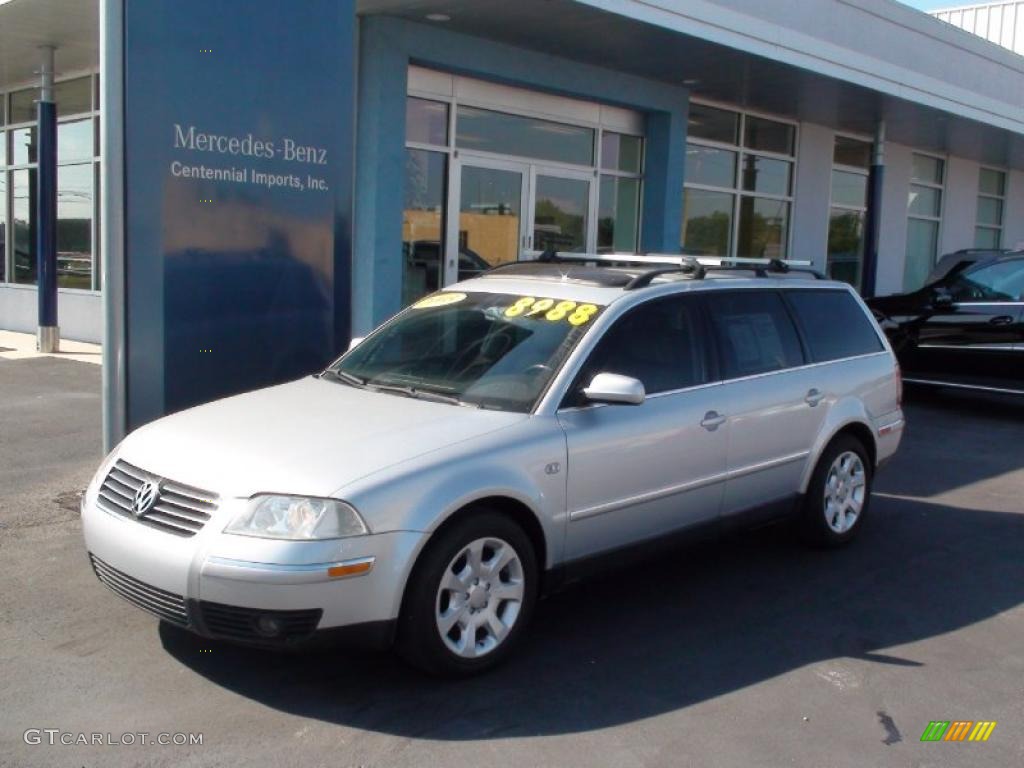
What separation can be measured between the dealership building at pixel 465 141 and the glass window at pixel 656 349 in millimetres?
2943

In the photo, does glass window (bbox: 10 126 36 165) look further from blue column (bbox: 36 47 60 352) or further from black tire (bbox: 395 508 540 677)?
black tire (bbox: 395 508 540 677)

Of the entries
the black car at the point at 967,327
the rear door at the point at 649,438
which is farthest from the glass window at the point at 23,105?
the rear door at the point at 649,438

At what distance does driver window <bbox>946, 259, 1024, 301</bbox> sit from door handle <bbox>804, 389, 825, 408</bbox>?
624cm

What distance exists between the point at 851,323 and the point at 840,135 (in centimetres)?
1335

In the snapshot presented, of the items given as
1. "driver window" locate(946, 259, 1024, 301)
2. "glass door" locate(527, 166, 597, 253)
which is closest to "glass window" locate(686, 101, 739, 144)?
"glass door" locate(527, 166, 597, 253)

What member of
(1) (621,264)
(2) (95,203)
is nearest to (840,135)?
(2) (95,203)

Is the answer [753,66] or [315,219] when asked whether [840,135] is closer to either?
[753,66]

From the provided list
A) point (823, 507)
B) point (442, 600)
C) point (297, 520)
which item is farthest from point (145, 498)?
point (823, 507)

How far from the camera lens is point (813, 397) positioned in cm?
615

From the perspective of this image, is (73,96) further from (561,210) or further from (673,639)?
(673,639)

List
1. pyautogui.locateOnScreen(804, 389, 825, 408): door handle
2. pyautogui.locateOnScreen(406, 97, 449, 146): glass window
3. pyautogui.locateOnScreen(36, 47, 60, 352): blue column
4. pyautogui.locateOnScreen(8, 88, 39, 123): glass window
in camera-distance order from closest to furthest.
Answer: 1. pyautogui.locateOnScreen(804, 389, 825, 408): door handle
2. pyautogui.locateOnScreen(406, 97, 449, 146): glass window
3. pyautogui.locateOnScreen(36, 47, 60, 352): blue column
4. pyautogui.locateOnScreen(8, 88, 39, 123): glass window

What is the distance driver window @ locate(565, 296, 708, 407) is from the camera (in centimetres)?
508

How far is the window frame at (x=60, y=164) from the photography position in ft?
49.2

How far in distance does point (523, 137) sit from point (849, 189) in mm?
8862
